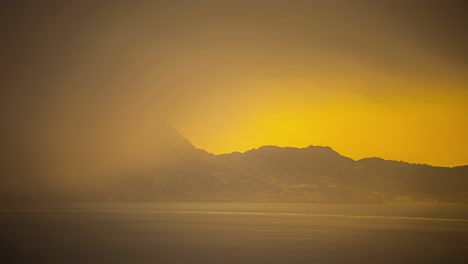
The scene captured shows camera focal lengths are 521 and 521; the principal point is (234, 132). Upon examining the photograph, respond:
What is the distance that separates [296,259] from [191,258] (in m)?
11.1

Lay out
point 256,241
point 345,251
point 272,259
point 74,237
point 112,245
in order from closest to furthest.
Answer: point 272,259, point 345,251, point 112,245, point 256,241, point 74,237

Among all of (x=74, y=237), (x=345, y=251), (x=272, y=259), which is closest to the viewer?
(x=272, y=259)

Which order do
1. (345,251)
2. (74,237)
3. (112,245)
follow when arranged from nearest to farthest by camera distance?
1. (345,251)
2. (112,245)
3. (74,237)

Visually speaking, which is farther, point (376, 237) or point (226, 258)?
point (376, 237)

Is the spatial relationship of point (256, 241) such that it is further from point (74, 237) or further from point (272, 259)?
point (74, 237)

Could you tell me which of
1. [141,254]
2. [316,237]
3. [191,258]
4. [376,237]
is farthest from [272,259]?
[376,237]

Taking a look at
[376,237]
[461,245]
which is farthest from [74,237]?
[461,245]

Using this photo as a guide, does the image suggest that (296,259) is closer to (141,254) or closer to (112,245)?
(141,254)

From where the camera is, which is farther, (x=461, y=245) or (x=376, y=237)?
(x=376, y=237)

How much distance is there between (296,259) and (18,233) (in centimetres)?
4840

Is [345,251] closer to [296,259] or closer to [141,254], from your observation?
[296,259]

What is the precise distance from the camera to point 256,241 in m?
73.4

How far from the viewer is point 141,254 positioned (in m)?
57.5

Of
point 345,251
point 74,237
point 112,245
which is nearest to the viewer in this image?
point 345,251
